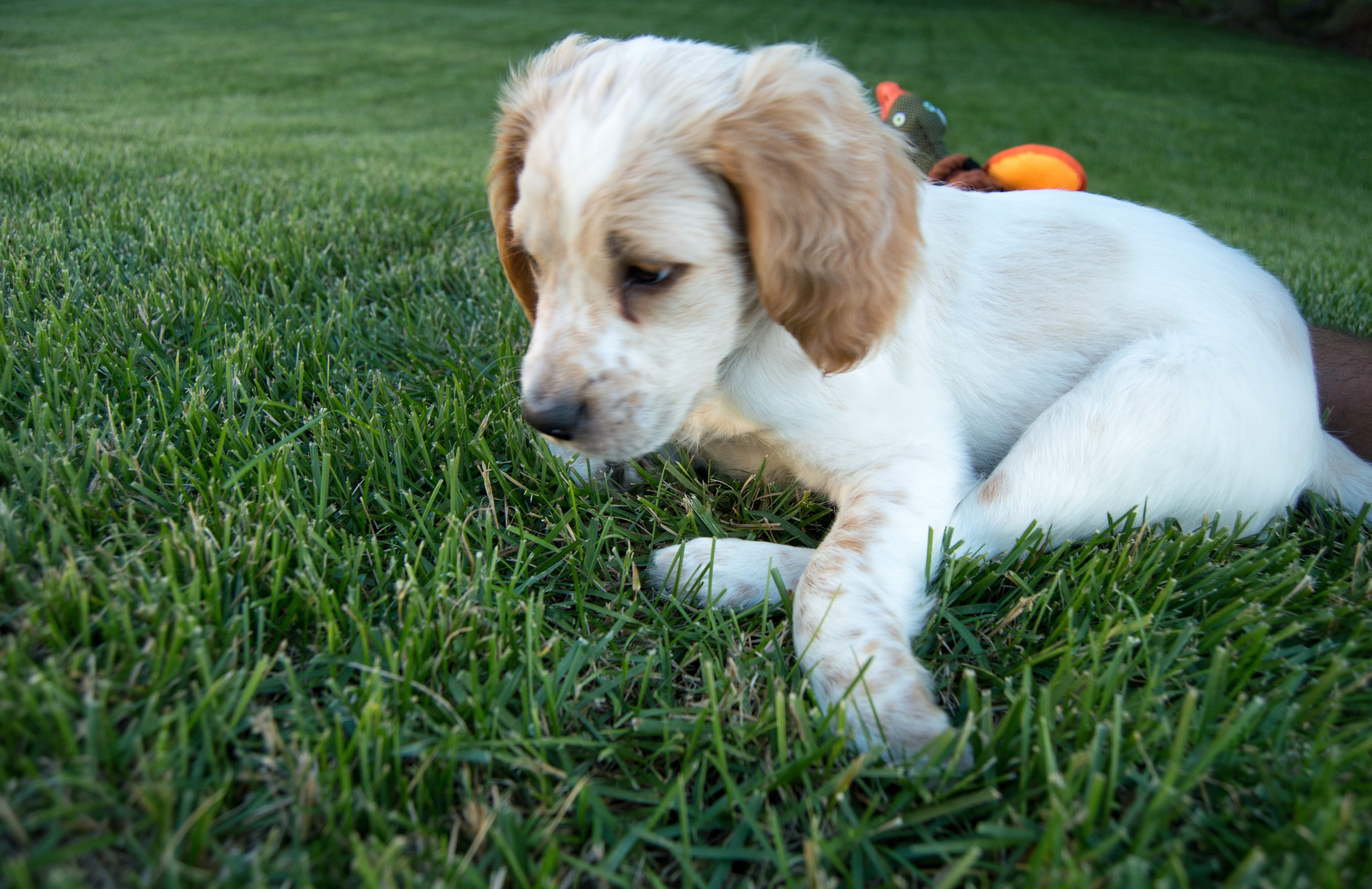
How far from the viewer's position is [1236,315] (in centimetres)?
223

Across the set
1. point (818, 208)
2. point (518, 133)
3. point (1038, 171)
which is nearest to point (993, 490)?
point (818, 208)

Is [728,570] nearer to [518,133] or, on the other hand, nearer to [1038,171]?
[518,133]

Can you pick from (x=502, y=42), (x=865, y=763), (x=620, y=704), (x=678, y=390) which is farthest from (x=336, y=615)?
(x=502, y=42)

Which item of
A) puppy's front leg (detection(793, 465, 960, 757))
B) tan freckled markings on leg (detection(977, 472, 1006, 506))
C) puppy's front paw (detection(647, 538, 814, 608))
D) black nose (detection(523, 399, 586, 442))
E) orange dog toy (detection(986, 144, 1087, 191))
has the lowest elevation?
puppy's front paw (detection(647, 538, 814, 608))

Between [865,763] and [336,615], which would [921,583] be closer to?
[865,763]

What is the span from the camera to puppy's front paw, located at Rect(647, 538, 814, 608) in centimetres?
191

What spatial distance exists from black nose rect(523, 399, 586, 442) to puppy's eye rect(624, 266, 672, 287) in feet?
1.01

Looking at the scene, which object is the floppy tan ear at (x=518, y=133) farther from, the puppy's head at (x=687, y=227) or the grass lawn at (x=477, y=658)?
the grass lawn at (x=477, y=658)

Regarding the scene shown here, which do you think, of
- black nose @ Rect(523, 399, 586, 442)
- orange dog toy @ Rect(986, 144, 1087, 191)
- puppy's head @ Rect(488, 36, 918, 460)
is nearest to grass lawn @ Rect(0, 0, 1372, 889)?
black nose @ Rect(523, 399, 586, 442)

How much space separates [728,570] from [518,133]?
1.31 m

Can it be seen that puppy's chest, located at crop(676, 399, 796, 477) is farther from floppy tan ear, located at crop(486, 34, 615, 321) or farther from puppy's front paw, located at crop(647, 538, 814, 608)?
floppy tan ear, located at crop(486, 34, 615, 321)

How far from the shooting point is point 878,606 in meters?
1.77

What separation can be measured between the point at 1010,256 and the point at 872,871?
70.1 inches

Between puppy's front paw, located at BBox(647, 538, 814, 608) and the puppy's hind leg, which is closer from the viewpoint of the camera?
puppy's front paw, located at BBox(647, 538, 814, 608)
